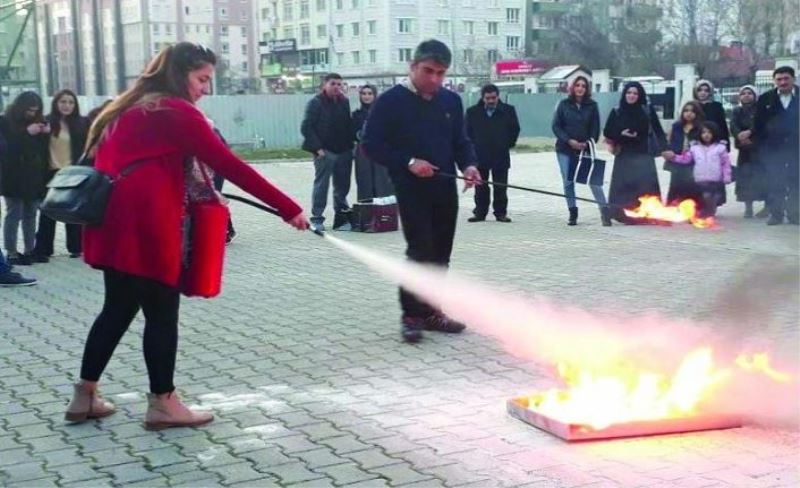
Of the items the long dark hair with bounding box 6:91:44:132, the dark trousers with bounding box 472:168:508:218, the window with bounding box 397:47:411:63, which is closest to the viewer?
the long dark hair with bounding box 6:91:44:132

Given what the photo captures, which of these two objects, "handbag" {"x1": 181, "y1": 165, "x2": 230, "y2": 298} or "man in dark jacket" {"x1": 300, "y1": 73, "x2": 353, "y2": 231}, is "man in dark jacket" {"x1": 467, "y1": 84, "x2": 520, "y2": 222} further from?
"handbag" {"x1": 181, "y1": 165, "x2": 230, "y2": 298}

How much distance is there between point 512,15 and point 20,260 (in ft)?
303

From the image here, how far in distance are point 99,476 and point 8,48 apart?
18914 millimetres

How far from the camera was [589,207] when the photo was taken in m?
15.7

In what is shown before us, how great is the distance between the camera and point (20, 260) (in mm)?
10555

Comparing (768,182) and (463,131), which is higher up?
(463,131)

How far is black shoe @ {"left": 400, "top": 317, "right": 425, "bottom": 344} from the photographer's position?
677 centimetres

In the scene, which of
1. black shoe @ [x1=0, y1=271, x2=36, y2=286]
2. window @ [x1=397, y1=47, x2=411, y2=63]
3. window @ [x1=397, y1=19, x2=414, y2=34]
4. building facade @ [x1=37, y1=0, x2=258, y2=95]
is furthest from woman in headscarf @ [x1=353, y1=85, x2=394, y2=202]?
window @ [x1=397, y1=47, x2=411, y2=63]

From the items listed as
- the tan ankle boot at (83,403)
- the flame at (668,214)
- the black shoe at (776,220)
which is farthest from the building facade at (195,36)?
the tan ankle boot at (83,403)

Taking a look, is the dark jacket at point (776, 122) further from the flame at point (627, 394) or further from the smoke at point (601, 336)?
the flame at point (627, 394)

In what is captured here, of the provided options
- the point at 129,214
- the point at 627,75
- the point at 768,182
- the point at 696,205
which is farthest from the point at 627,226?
the point at 627,75

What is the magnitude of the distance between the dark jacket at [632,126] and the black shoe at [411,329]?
712cm

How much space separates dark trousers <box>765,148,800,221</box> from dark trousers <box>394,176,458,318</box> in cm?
751

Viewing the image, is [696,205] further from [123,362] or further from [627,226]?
[123,362]
